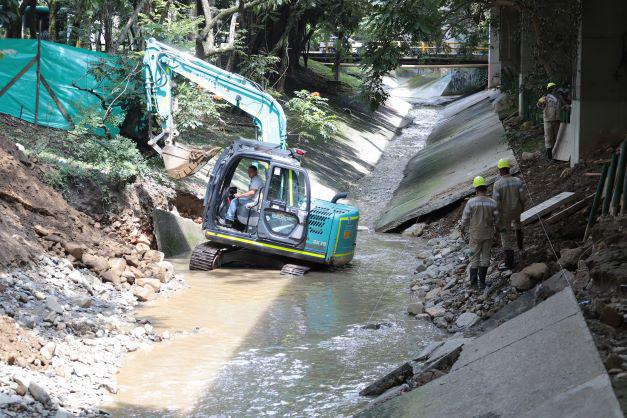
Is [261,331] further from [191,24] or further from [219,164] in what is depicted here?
[191,24]

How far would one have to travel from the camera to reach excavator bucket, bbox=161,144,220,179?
17.4 meters

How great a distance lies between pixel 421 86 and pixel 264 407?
69.4 meters

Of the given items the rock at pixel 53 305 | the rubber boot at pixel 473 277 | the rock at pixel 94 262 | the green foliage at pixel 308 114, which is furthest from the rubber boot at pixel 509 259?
the green foliage at pixel 308 114

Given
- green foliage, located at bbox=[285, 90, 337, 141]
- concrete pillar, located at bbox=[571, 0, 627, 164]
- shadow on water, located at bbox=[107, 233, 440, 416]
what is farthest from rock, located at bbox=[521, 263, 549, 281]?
green foliage, located at bbox=[285, 90, 337, 141]

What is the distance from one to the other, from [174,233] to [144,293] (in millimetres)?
4346

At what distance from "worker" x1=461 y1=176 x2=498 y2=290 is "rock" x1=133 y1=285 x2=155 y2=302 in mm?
5150

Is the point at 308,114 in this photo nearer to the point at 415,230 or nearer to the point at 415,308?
the point at 415,230

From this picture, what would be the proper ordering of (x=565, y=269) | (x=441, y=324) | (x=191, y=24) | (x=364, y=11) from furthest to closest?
1. (x=364, y=11)
2. (x=191, y=24)
3. (x=441, y=324)
4. (x=565, y=269)

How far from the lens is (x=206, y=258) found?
16422 mm

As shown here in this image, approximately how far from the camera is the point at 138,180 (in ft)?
59.7

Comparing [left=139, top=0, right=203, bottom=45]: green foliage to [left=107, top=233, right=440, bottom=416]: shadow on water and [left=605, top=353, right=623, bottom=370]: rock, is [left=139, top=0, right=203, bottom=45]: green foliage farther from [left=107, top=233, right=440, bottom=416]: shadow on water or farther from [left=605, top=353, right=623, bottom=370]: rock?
[left=605, top=353, right=623, bottom=370]: rock

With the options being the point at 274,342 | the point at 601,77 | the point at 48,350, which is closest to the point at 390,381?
the point at 274,342

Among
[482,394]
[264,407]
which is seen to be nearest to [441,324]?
[264,407]

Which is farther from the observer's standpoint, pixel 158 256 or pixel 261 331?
pixel 158 256
